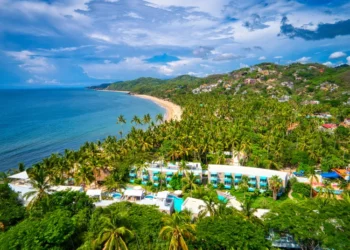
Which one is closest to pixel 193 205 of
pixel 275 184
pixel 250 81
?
pixel 275 184

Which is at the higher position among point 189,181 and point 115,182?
point 189,181

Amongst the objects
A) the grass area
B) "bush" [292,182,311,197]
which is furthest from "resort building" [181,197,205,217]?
"bush" [292,182,311,197]

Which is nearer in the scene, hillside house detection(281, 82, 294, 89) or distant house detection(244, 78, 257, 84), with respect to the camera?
hillside house detection(281, 82, 294, 89)

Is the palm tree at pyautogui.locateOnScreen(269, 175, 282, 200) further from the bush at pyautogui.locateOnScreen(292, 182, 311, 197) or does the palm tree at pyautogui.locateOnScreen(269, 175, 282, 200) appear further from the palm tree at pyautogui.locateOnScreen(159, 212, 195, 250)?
the palm tree at pyautogui.locateOnScreen(159, 212, 195, 250)

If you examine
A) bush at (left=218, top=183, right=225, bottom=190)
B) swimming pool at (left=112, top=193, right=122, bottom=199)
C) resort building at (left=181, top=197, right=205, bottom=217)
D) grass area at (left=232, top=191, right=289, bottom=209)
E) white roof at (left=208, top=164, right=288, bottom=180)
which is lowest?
grass area at (left=232, top=191, right=289, bottom=209)

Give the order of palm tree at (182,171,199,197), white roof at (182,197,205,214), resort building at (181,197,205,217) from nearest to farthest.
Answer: resort building at (181,197,205,217), white roof at (182,197,205,214), palm tree at (182,171,199,197)

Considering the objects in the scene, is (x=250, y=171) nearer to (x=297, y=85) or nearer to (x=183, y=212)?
(x=183, y=212)

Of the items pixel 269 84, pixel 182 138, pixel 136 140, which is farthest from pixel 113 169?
pixel 269 84
